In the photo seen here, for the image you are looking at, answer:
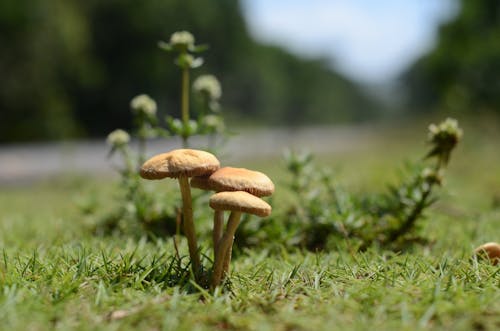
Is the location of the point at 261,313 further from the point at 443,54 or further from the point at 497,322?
the point at 443,54

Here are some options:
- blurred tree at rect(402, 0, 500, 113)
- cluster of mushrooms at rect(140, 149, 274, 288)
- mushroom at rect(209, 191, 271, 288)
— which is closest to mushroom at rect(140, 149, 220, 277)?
cluster of mushrooms at rect(140, 149, 274, 288)

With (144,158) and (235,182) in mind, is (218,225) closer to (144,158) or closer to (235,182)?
(235,182)

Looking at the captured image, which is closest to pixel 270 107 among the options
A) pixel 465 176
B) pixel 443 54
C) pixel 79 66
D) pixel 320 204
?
pixel 443 54

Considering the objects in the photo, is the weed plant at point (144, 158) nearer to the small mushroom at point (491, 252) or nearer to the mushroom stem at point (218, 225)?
the mushroom stem at point (218, 225)

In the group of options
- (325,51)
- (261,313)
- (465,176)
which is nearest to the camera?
(261,313)

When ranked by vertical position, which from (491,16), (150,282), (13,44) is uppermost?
(491,16)

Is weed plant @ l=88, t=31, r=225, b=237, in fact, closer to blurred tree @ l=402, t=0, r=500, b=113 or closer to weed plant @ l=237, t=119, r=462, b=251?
weed plant @ l=237, t=119, r=462, b=251

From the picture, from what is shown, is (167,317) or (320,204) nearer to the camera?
(167,317)
